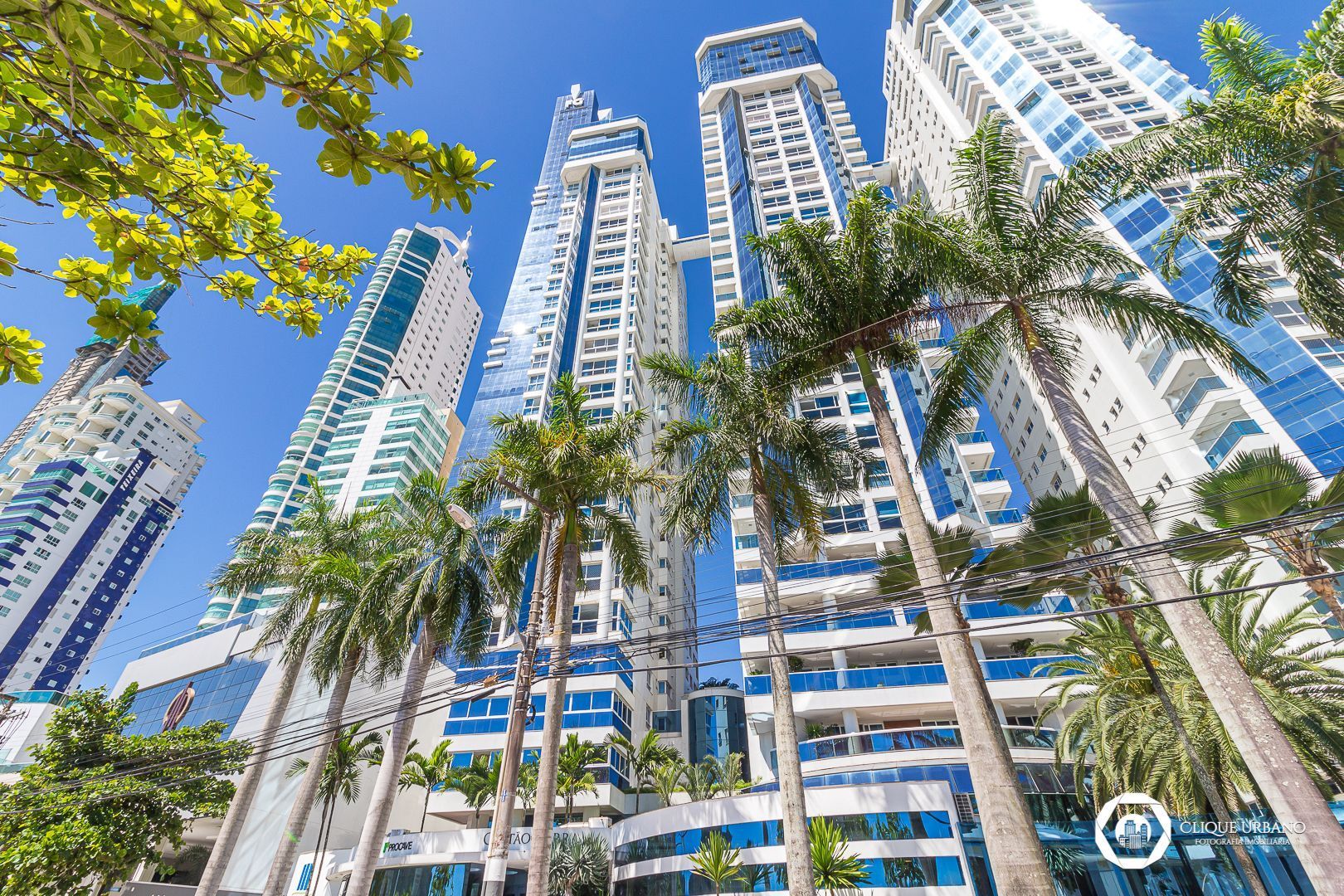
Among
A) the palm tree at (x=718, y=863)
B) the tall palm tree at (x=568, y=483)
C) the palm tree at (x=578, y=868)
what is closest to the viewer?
the tall palm tree at (x=568, y=483)

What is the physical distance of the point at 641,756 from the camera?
35750 millimetres

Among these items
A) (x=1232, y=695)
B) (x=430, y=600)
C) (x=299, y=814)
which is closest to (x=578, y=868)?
(x=299, y=814)

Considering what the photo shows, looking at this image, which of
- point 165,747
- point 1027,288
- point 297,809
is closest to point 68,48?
point 1027,288

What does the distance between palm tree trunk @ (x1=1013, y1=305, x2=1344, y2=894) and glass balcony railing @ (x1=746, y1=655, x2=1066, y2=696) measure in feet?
71.8

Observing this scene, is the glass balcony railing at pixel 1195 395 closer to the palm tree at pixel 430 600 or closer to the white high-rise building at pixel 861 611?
the white high-rise building at pixel 861 611

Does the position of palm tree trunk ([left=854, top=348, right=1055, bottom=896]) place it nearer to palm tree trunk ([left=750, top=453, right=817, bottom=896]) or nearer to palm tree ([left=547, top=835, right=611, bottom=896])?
palm tree trunk ([left=750, top=453, right=817, bottom=896])

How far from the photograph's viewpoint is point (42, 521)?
312 ft

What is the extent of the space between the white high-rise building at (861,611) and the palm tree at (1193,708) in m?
5.33

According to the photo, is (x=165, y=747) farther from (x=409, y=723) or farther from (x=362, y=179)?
(x=362, y=179)

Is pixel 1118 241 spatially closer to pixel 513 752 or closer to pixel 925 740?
pixel 925 740

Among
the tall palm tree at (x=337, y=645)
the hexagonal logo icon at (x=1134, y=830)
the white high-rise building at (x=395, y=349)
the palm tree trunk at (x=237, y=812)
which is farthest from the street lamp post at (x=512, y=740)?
the white high-rise building at (x=395, y=349)

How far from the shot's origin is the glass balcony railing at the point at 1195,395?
119ft

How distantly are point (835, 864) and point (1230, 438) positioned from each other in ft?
108

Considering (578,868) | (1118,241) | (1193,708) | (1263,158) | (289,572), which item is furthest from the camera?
(1118,241)
